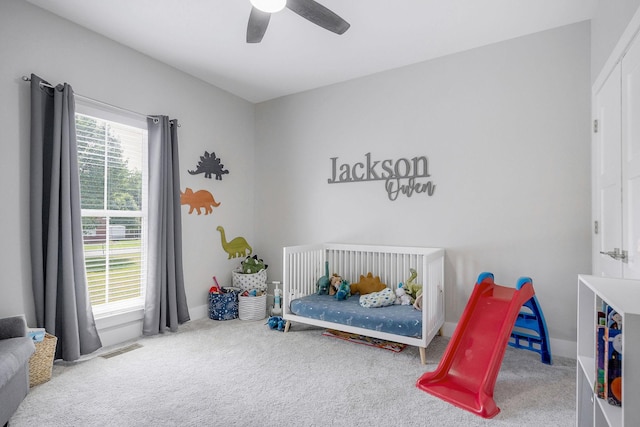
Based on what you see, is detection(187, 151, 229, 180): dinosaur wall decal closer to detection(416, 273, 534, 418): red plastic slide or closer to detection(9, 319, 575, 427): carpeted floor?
detection(9, 319, 575, 427): carpeted floor

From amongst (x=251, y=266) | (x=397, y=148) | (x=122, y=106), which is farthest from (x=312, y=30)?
(x=251, y=266)

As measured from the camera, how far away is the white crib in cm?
246

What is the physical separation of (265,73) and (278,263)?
2.06 m

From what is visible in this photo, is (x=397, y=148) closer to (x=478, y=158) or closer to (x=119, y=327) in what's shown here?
(x=478, y=158)

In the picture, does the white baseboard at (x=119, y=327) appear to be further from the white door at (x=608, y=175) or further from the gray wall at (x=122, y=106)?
the white door at (x=608, y=175)

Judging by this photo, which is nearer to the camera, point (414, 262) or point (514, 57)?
point (514, 57)

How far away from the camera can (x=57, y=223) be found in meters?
A: 2.29

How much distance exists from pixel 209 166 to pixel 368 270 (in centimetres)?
194

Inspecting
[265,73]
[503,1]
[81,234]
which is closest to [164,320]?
[81,234]

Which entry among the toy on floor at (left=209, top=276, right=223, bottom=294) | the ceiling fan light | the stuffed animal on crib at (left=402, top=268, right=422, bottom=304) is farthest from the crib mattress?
the ceiling fan light

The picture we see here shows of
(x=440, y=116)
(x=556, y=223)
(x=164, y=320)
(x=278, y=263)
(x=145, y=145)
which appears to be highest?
(x=440, y=116)

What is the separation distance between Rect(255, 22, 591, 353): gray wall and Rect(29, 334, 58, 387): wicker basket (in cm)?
231

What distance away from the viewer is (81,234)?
8.00ft

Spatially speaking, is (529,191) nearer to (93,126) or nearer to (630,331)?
(630,331)
